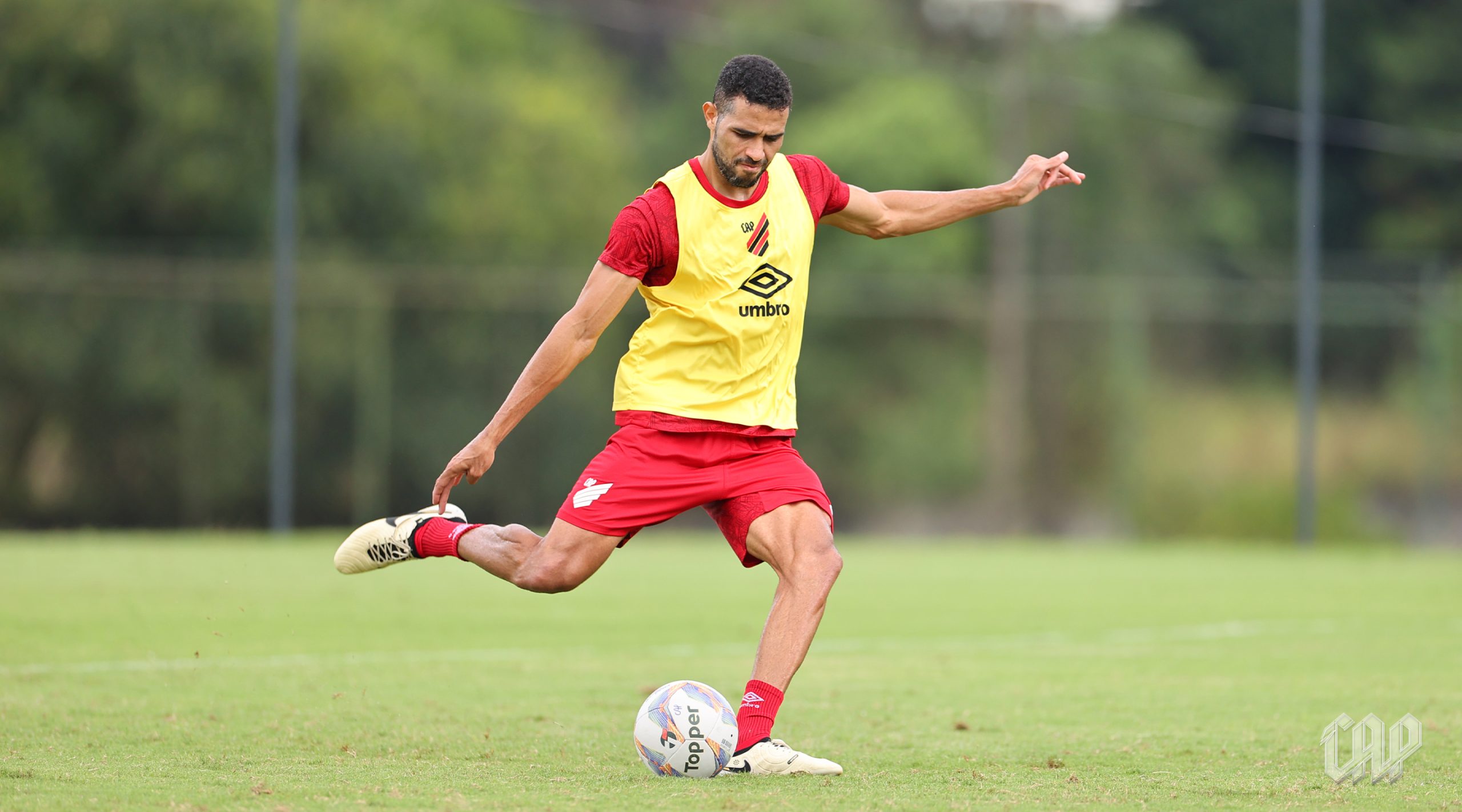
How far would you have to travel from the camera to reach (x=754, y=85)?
19.6 ft

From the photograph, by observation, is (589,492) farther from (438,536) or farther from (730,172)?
(730,172)

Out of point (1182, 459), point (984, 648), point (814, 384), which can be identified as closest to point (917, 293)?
point (814, 384)

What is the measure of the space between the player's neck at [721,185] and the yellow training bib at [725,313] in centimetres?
4

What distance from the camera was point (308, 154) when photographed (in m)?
27.3

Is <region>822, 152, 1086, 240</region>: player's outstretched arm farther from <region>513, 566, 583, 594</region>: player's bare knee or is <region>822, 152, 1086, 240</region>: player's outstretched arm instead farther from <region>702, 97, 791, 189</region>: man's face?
<region>513, 566, 583, 594</region>: player's bare knee

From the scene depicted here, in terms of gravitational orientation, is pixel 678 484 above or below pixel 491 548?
above

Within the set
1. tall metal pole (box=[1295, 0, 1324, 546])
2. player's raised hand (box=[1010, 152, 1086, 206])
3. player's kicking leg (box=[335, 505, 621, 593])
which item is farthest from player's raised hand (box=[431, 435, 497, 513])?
tall metal pole (box=[1295, 0, 1324, 546])

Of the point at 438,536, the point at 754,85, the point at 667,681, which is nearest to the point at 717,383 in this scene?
the point at 754,85

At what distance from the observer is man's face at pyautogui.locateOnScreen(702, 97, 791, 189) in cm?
600

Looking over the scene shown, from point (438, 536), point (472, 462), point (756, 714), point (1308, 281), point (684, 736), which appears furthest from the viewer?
point (1308, 281)

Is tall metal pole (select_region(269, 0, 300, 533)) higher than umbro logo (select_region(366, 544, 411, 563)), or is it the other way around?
tall metal pole (select_region(269, 0, 300, 533))

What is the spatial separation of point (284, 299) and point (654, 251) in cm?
1592

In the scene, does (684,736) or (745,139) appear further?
(745,139)

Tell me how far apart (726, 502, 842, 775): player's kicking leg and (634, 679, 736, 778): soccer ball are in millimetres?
74
